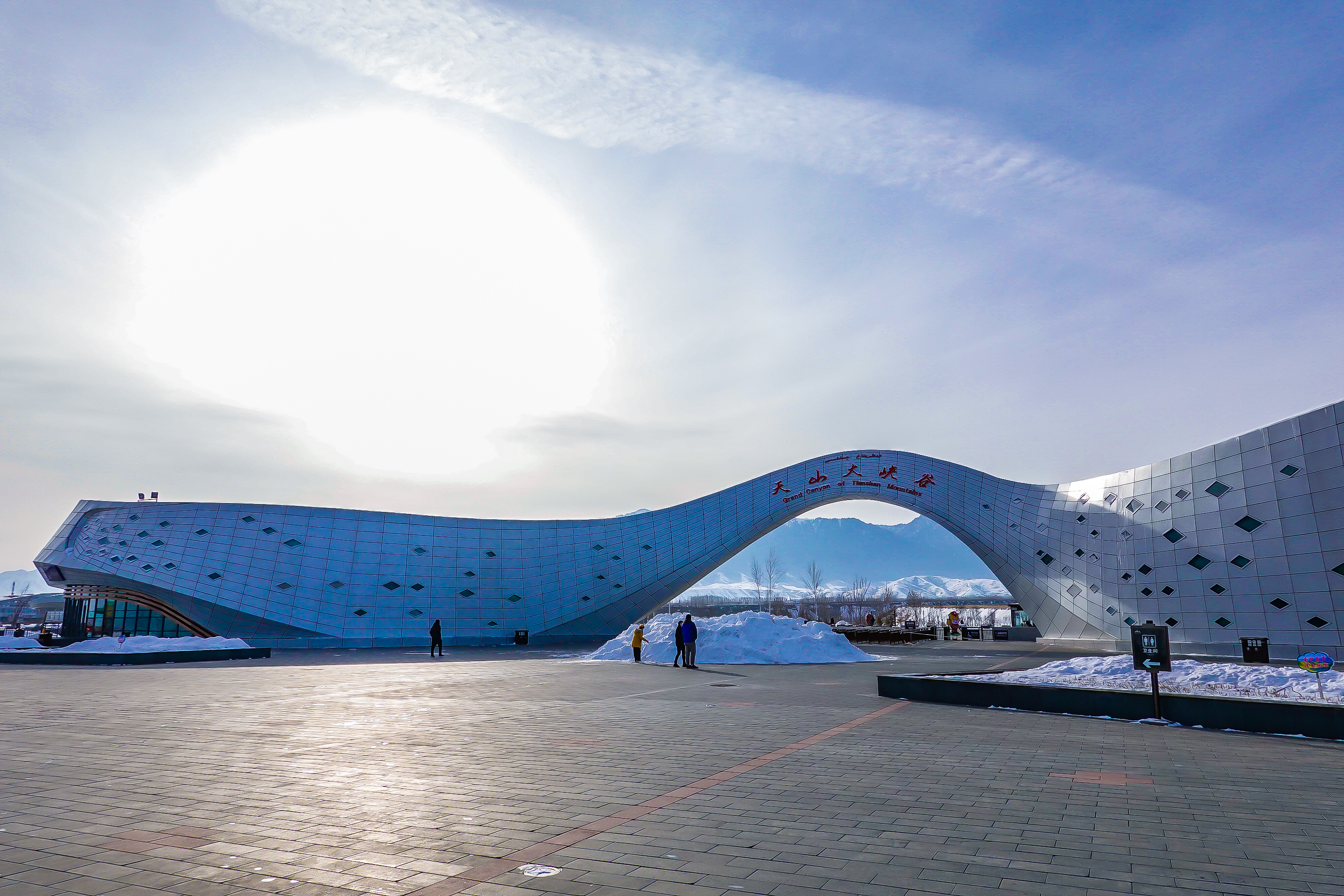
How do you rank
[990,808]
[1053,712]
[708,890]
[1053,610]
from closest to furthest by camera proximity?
[708,890] < [990,808] < [1053,712] < [1053,610]

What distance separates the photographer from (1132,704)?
1318 centimetres

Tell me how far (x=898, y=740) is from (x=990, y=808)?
3.83 meters

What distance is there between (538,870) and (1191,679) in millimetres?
15510

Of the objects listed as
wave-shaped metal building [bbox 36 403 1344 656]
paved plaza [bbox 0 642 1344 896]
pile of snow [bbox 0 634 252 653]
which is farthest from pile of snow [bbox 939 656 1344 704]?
pile of snow [bbox 0 634 252 653]

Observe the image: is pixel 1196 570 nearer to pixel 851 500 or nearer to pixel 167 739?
pixel 851 500

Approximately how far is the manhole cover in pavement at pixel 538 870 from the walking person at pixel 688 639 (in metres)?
18.7

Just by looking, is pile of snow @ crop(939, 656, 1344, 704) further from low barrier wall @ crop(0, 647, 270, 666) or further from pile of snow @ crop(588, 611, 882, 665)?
low barrier wall @ crop(0, 647, 270, 666)

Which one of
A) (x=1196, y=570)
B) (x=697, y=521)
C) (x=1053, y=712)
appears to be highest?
(x=697, y=521)

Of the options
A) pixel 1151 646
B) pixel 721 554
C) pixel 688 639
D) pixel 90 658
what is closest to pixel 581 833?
pixel 1151 646

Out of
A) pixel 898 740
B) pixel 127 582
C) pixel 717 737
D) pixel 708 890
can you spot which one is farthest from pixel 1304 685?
pixel 127 582

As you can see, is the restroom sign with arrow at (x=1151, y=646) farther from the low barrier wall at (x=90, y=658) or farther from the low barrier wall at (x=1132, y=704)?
the low barrier wall at (x=90, y=658)

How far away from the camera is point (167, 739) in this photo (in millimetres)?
10461

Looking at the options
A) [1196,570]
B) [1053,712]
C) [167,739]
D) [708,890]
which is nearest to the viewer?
[708,890]

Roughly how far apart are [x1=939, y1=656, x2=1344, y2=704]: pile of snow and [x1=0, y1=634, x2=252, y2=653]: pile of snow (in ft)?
85.1
